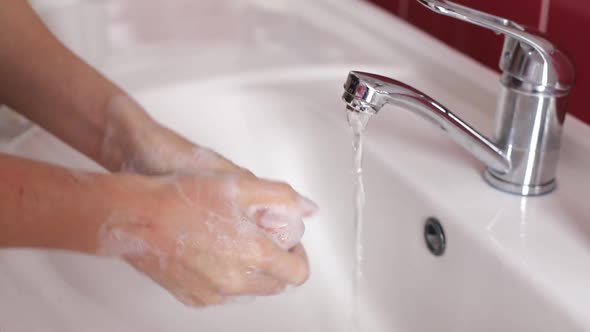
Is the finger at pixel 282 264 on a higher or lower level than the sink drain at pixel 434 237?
higher

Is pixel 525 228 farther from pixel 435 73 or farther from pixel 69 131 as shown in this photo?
pixel 69 131

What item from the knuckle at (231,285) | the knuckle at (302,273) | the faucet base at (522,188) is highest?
the faucet base at (522,188)

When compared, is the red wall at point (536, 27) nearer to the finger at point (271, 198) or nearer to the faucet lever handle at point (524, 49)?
the faucet lever handle at point (524, 49)

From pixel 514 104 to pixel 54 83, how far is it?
0.35 meters

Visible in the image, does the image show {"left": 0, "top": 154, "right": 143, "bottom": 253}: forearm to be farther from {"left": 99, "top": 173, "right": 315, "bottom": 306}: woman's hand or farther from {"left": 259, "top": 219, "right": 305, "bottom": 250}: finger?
{"left": 259, "top": 219, "right": 305, "bottom": 250}: finger

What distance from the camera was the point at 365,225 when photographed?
0.62 meters

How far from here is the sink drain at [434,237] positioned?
20.9 inches

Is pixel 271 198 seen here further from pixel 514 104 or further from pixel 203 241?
pixel 514 104

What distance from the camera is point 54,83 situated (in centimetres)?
56

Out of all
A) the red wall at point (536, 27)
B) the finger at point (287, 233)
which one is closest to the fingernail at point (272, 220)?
the finger at point (287, 233)

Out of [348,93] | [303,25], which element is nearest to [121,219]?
[348,93]

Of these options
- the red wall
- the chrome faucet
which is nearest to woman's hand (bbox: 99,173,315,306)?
the chrome faucet

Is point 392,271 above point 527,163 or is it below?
below

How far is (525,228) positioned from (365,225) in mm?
164
